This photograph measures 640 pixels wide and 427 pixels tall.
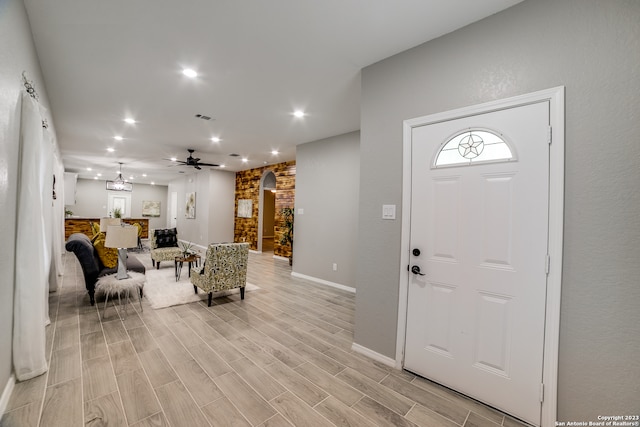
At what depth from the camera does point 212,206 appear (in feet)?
29.9

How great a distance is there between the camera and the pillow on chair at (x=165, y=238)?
20.6ft

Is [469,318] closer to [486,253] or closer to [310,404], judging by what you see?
[486,253]

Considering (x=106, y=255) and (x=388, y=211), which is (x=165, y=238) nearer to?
(x=106, y=255)

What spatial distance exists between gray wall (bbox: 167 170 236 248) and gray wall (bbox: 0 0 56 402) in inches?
286

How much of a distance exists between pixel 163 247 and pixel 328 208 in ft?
14.3

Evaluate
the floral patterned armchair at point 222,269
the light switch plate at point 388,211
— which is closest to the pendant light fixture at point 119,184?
the floral patterned armchair at point 222,269

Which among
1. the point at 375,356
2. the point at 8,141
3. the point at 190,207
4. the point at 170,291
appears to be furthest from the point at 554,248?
the point at 190,207

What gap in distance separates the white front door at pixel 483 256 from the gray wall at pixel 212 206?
8260 millimetres

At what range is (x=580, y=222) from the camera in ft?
5.23

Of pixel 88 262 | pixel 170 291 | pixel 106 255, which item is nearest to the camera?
pixel 88 262

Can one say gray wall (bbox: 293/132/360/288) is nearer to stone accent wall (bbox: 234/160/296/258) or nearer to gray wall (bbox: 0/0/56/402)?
stone accent wall (bbox: 234/160/296/258)

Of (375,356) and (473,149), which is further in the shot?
(375,356)

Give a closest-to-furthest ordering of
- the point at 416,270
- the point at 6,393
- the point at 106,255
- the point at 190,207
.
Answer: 1. the point at 6,393
2. the point at 416,270
3. the point at 106,255
4. the point at 190,207

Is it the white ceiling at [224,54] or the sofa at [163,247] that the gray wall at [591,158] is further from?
the sofa at [163,247]
